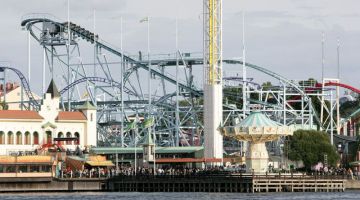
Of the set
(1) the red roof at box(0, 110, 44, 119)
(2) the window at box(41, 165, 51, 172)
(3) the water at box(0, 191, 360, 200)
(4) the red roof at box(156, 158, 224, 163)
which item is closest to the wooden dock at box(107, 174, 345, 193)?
(3) the water at box(0, 191, 360, 200)

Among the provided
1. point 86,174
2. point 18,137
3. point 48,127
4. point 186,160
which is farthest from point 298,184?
point 18,137

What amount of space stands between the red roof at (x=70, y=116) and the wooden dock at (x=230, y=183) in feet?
76.2

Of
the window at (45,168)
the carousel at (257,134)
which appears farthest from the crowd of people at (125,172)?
the carousel at (257,134)

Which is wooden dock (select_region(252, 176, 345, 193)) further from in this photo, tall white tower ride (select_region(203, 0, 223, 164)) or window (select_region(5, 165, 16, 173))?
window (select_region(5, 165, 16, 173))

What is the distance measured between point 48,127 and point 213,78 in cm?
2219

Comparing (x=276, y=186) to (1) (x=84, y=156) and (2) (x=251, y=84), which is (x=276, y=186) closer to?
(1) (x=84, y=156)

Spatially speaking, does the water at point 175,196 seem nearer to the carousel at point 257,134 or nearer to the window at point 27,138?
the carousel at point 257,134

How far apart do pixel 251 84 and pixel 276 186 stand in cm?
4351

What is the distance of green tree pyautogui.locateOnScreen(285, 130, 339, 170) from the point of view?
447ft

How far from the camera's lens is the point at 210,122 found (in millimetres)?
127750

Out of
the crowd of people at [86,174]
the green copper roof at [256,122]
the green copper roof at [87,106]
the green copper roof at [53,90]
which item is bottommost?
the crowd of people at [86,174]

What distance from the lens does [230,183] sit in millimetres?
110188

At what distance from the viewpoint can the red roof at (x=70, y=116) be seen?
462ft

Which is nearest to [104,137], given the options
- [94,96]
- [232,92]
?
[94,96]
